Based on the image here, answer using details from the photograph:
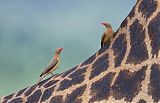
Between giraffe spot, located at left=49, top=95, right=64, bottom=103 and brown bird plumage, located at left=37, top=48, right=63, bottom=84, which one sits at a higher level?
brown bird plumage, located at left=37, top=48, right=63, bottom=84

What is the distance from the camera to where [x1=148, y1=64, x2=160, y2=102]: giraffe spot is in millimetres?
6339

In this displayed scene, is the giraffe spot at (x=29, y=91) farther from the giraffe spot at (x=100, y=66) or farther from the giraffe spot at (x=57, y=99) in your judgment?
the giraffe spot at (x=100, y=66)

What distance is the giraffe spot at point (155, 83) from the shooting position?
20.8 feet

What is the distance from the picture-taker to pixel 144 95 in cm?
648

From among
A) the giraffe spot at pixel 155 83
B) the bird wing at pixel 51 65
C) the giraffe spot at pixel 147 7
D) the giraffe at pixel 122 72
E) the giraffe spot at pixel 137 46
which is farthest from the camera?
the bird wing at pixel 51 65

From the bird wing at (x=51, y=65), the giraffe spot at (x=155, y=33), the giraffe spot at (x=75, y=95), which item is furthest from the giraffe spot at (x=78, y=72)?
the giraffe spot at (x=155, y=33)

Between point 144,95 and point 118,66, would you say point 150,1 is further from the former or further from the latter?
point 144,95

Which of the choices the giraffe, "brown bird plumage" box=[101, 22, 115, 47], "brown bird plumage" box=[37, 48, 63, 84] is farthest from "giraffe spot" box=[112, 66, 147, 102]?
"brown bird plumage" box=[37, 48, 63, 84]

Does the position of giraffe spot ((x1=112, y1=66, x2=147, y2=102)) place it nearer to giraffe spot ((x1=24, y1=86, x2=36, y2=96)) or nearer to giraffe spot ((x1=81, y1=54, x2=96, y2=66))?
giraffe spot ((x1=81, y1=54, x2=96, y2=66))

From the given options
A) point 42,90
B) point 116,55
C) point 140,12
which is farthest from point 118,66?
point 42,90

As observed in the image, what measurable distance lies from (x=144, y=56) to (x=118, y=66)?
0.46 meters

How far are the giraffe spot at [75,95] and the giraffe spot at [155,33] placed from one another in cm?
114

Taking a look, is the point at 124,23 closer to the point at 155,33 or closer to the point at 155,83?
the point at 155,33

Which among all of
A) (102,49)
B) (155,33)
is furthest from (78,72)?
(155,33)
